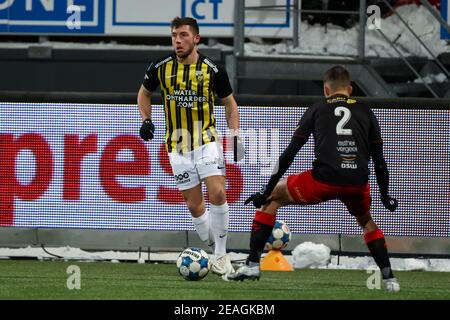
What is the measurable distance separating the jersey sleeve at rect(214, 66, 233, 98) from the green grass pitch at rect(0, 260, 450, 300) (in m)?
1.57

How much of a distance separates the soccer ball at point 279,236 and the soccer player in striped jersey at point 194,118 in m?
1.42

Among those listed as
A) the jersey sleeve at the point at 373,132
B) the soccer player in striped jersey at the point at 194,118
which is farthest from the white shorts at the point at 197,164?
the jersey sleeve at the point at 373,132

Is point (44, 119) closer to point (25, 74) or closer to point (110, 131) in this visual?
point (110, 131)

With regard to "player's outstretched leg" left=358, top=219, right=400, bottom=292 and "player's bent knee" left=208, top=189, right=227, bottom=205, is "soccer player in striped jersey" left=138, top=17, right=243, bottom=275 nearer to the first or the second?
"player's bent knee" left=208, top=189, right=227, bottom=205

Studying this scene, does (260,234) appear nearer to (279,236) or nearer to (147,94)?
(147,94)

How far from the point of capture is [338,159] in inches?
386

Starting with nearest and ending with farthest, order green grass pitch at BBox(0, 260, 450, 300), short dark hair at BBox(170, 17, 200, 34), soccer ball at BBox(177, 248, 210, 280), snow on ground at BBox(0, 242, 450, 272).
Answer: green grass pitch at BBox(0, 260, 450, 300) → soccer ball at BBox(177, 248, 210, 280) → short dark hair at BBox(170, 17, 200, 34) → snow on ground at BBox(0, 242, 450, 272)

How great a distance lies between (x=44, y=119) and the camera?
1344 cm

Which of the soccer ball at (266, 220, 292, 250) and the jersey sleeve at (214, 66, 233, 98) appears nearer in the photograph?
the jersey sleeve at (214, 66, 233, 98)

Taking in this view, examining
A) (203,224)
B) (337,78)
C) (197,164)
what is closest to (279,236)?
(203,224)

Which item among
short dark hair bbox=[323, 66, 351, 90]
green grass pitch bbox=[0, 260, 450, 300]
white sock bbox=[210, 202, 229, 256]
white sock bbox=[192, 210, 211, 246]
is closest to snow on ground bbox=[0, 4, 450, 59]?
green grass pitch bbox=[0, 260, 450, 300]

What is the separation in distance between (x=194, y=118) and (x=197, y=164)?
39 centimetres

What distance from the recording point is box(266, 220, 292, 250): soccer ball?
12.4 m

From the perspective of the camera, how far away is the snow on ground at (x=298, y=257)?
1327cm
